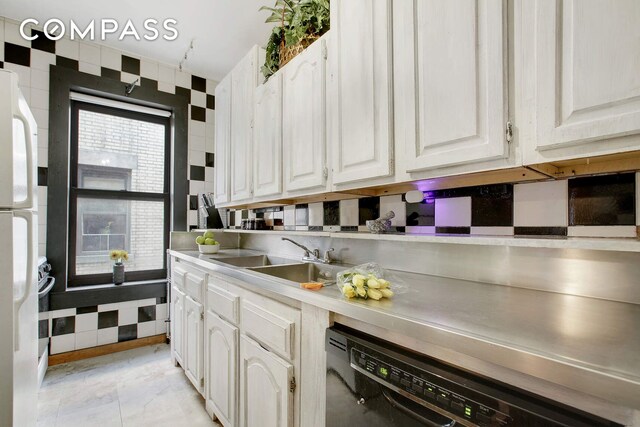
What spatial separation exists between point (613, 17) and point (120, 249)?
347 cm

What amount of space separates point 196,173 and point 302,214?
1596 millimetres

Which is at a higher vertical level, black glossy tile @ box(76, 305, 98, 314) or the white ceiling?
the white ceiling

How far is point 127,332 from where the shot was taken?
2795 mm

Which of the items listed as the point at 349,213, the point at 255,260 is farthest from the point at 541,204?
the point at 255,260

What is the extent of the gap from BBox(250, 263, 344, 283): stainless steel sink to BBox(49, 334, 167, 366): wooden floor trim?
6.64 ft

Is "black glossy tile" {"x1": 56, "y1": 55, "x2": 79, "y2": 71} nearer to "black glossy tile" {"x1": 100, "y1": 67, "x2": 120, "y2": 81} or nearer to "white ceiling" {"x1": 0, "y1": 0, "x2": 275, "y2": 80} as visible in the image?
"black glossy tile" {"x1": 100, "y1": 67, "x2": 120, "y2": 81}

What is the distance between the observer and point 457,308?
86 centimetres

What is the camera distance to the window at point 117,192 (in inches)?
106

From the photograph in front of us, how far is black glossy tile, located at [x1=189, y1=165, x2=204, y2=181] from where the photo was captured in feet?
10.4

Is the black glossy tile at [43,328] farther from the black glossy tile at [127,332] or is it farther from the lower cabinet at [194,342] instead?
the lower cabinet at [194,342]

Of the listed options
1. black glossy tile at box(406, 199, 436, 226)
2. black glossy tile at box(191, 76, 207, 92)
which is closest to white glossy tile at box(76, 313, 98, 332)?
black glossy tile at box(191, 76, 207, 92)

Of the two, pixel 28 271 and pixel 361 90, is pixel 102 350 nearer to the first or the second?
pixel 28 271

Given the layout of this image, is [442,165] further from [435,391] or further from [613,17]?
[435,391]

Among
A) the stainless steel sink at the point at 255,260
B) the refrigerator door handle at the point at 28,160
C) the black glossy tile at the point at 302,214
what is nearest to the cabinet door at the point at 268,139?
the black glossy tile at the point at 302,214
